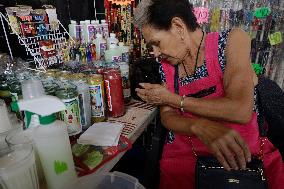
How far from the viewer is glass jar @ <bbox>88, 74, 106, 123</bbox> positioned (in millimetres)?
1216

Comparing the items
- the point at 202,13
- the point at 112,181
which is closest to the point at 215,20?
the point at 202,13

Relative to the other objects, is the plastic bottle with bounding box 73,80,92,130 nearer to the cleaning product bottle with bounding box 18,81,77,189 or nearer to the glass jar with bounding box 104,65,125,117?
the glass jar with bounding box 104,65,125,117

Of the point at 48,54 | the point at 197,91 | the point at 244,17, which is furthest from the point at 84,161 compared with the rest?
the point at 244,17

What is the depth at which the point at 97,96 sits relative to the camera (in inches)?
48.8

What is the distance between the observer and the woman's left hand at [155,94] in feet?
4.42

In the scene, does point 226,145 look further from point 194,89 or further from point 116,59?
point 116,59

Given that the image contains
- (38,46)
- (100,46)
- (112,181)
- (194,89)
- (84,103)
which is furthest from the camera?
(100,46)

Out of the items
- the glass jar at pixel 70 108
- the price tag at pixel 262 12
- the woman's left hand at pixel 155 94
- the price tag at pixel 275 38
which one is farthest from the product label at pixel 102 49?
the price tag at pixel 275 38

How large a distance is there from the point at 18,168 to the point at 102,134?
48 centimetres

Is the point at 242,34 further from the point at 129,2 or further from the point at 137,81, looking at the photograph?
the point at 129,2

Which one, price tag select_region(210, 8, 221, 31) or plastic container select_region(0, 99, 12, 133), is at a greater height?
price tag select_region(210, 8, 221, 31)

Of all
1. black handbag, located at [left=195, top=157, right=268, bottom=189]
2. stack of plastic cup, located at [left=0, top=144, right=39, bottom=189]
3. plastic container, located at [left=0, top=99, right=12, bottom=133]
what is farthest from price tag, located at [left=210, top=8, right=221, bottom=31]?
stack of plastic cup, located at [left=0, top=144, right=39, bottom=189]

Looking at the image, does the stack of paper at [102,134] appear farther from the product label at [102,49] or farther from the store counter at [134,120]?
the product label at [102,49]

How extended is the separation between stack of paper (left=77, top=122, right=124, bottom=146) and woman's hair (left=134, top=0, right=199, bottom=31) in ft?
1.85
